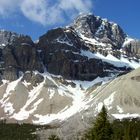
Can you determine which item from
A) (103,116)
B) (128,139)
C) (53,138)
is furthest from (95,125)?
(128,139)

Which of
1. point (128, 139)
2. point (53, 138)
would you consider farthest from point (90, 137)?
point (128, 139)

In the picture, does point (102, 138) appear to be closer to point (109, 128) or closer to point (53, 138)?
point (109, 128)

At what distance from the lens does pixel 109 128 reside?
3497 centimetres

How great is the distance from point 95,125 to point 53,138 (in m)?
8.96

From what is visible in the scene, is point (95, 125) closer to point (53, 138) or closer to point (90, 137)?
point (90, 137)

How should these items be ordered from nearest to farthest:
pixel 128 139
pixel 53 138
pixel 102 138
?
pixel 102 138 < pixel 53 138 < pixel 128 139

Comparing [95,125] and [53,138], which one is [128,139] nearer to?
[53,138]

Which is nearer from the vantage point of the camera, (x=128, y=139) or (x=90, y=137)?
(x=90, y=137)

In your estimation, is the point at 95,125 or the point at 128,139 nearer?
the point at 95,125

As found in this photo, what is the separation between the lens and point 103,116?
3572 cm

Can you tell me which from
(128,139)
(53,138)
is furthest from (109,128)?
(128,139)

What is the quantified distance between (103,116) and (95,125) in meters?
0.95

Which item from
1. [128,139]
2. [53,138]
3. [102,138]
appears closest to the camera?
[102,138]

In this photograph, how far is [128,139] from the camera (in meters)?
47.0
